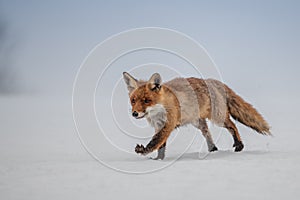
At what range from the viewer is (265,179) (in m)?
2.25

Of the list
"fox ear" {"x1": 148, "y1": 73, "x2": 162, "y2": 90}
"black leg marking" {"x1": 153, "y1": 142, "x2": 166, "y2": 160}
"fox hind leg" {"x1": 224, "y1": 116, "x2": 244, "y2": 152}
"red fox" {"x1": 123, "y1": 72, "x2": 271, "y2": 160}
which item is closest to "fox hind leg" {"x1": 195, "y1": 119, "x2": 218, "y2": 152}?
"red fox" {"x1": 123, "y1": 72, "x2": 271, "y2": 160}

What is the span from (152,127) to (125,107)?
20cm

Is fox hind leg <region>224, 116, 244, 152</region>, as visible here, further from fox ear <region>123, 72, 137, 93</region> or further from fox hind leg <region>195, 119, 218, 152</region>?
fox ear <region>123, 72, 137, 93</region>

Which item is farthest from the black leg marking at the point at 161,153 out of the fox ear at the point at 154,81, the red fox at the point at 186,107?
the fox ear at the point at 154,81

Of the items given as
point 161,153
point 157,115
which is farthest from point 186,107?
point 161,153

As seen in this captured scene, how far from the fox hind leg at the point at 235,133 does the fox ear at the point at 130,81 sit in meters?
0.65

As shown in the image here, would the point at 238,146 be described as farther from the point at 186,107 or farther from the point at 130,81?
the point at 130,81

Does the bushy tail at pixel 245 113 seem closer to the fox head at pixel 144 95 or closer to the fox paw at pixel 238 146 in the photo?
the fox paw at pixel 238 146

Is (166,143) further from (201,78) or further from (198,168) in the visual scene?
(201,78)

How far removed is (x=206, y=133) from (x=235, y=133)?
0.62 feet

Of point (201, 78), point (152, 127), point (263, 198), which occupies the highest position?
point (201, 78)

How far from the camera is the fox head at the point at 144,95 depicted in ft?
8.06

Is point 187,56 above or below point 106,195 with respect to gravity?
above

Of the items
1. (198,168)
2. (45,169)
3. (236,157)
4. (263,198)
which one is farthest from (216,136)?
(45,169)
